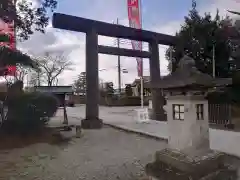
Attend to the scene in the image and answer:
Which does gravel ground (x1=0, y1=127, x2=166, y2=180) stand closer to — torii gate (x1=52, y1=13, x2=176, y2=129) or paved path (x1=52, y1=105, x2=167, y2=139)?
paved path (x1=52, y1=105, x2=167, y2=139)

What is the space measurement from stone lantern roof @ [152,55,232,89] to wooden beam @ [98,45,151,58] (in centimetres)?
846

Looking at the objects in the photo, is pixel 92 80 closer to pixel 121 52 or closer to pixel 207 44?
pixel 121 52

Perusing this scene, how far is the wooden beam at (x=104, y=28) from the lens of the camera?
11.5m

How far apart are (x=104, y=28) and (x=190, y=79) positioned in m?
8.82

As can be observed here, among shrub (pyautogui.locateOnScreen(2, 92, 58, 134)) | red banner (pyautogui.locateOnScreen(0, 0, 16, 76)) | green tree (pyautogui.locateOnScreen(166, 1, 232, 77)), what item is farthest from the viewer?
green tree (pyautogui.locateOnScreen(166, 1, 232, 77))

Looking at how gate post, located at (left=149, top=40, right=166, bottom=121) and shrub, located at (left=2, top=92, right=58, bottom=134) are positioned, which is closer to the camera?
shrub, located at (left=2, top=92, right=58, bottom=134)

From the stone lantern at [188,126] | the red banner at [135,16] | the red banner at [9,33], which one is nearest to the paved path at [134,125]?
the red banner at [135,16]

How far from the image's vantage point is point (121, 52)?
14172 millimetres

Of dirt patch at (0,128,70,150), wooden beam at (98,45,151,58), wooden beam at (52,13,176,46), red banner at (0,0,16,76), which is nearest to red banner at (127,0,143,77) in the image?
wooden beam at (98,45,151,58)

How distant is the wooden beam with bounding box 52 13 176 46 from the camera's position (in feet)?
37.8

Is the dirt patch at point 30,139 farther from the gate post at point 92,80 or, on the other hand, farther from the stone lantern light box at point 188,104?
the stone lantern light box at point 188,104

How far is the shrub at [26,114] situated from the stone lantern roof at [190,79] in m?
6.43

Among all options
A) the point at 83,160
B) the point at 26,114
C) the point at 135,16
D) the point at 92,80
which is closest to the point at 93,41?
the point at 92,80

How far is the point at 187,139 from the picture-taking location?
5.09 m
